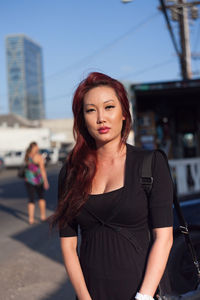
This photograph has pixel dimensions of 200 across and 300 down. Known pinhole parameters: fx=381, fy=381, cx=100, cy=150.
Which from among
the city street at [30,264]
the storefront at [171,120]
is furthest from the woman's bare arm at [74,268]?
the storefront at [171,120]

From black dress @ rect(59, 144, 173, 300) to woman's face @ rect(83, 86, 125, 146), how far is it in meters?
0.24

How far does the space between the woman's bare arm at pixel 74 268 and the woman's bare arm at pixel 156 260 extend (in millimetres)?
286

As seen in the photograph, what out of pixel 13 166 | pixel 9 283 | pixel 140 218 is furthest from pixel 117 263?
pixel 13 166

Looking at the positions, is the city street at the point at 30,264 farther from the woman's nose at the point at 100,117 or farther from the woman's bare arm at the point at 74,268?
the woman's nose at the point at 100,117

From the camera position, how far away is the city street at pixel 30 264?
4488 mm

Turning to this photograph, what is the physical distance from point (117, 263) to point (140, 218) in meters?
0.23

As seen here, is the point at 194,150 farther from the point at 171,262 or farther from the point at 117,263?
the point at 117,263

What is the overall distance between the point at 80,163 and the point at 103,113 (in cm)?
31

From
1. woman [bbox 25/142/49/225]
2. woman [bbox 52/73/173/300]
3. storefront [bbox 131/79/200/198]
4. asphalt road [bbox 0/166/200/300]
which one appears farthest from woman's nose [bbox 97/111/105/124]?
storefront [bbox 131/79/200/198]

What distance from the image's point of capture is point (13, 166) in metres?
35.3

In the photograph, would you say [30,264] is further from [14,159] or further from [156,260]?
[14,159]

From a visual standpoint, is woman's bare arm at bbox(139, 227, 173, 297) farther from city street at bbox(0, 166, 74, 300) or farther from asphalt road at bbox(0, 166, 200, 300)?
city street at bbox(0, 166, 74, 300)

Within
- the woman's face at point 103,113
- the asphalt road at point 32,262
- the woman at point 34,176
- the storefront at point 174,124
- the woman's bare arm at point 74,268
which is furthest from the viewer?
the storefront at point 174,124

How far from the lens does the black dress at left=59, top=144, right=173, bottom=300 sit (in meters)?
1.76
